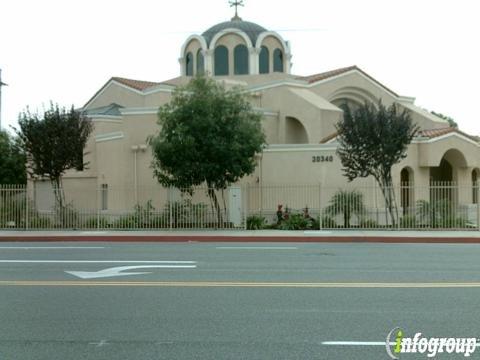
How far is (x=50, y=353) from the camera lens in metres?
6.49

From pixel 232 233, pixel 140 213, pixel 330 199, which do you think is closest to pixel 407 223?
pixel 330 199

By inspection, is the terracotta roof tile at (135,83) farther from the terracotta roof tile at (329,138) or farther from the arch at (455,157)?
the arch at (455,157)

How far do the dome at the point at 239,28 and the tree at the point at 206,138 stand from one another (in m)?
15.3

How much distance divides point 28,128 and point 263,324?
21097 mm

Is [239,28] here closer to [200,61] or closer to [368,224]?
[200,61]

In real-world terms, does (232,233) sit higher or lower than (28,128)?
lower

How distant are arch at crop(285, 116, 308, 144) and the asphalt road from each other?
18897 millimetres

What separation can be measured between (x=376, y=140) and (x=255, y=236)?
22.3ft

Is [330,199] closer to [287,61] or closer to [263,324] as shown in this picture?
[287,61]

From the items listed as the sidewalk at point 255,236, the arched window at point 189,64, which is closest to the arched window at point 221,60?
the arched window at point 189,64

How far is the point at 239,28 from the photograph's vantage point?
41.0m

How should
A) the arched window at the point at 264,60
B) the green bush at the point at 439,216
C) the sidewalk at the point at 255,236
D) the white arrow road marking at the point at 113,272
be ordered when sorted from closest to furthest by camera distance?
the white arrow road marking at the point at 113,272 → the sidewalk at the point at 255,236 → the green bush at the point at 439,216 → the arched window at the point at 264,60

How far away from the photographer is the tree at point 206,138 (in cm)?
2495

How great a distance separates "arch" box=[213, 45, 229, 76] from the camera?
4028 centimetres
